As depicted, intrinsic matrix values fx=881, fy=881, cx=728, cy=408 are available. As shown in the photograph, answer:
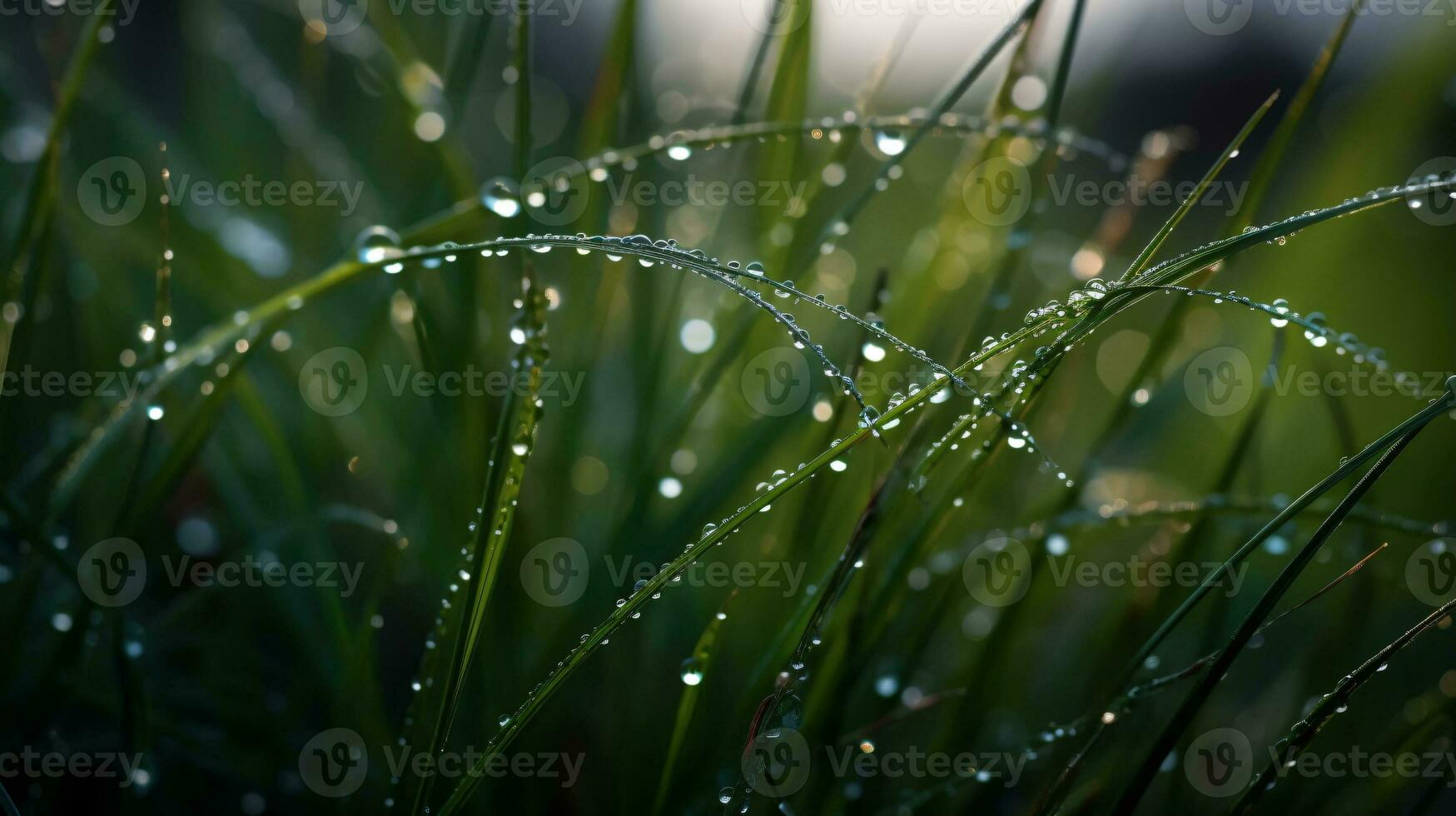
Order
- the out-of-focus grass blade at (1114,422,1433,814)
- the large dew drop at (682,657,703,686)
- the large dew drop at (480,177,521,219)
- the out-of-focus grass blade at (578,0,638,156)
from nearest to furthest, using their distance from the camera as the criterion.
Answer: the out-of-focus grass blade at (1114,422,1433,814) < the large dew drop at (682,657,703,686) < the large dew drop at (480,177,521,219) < the out-of-focus grass blade at (578,0,638,156)

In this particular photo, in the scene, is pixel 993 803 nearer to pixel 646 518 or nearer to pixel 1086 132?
pixel 646 518

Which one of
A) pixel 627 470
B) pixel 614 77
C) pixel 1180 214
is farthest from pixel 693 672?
pixel 614 77

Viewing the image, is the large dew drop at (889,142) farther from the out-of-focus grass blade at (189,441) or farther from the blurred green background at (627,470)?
the out-of-focus grass blade at (189,441)

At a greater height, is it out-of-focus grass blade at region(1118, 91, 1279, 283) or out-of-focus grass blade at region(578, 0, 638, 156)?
out-of-focus grass blade at region(578, 0, 638, 156)

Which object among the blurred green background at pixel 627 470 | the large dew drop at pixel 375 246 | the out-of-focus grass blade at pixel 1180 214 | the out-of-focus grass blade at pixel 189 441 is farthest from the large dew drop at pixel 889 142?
the out-of-focus grass blade at pixel 189 441

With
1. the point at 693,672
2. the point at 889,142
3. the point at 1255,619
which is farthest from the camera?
the point at 889,142

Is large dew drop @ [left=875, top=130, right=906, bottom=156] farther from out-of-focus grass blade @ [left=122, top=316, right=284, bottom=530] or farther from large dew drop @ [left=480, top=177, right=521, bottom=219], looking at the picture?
out-of-focus grass blade @ [left=122, top=316, right=284, bottom=530]

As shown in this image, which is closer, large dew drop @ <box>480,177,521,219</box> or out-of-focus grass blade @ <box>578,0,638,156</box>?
large dew drop @ <box>480,177,521,219</box>

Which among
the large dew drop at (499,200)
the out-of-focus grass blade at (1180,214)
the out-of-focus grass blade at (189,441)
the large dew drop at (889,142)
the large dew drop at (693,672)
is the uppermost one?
the large dew drop at (889,142)

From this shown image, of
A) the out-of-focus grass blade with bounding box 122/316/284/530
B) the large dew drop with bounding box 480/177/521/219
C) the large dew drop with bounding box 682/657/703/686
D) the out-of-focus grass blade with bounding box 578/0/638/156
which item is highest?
the out-of-focus grass blade with bounding box 578/0/638/156

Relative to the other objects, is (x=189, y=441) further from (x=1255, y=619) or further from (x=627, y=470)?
(x=1255, y=619)

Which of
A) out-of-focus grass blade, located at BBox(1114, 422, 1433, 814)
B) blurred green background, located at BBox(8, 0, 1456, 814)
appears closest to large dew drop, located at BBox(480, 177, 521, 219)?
blurred green background, located at BBox(8, 0, 1456, 814)

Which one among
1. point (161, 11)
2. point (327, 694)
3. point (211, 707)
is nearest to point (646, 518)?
point (327, 694)
